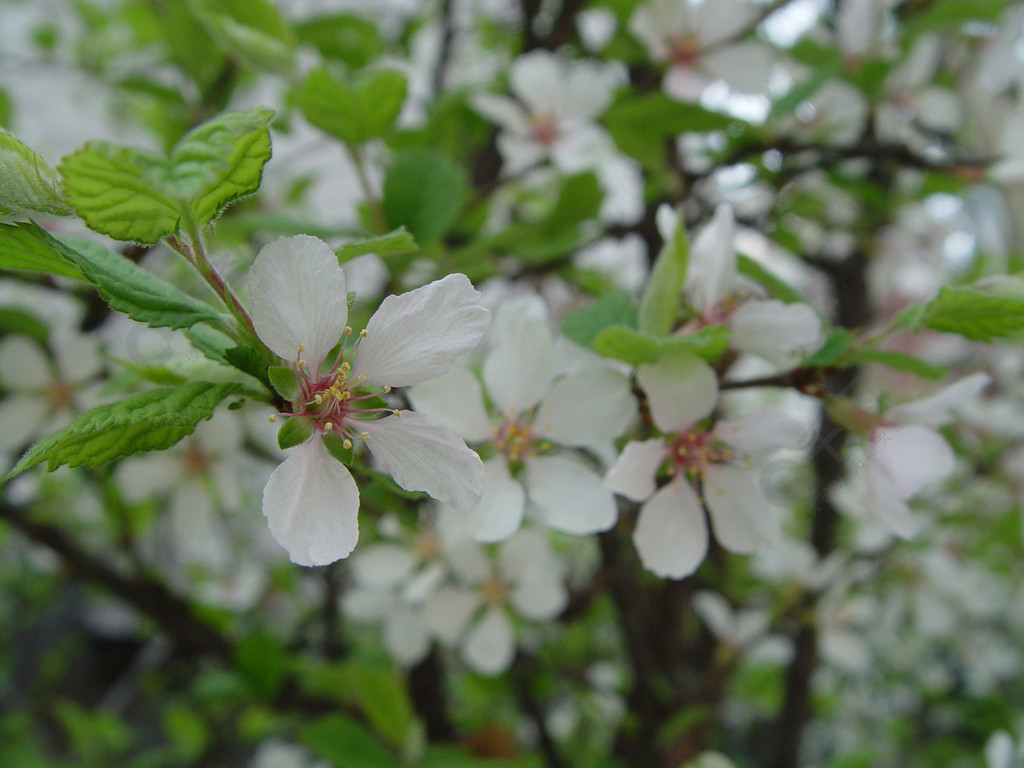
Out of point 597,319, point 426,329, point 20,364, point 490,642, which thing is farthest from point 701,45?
point 20,364

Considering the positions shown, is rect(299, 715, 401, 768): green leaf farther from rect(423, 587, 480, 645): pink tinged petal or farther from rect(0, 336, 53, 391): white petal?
rect(0, 336, 53, 391): white petal

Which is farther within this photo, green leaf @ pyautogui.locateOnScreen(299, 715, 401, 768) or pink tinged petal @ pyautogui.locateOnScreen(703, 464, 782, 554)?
green leaf @ pyautogui.locateOnScreen(299, 715, 401, 768)

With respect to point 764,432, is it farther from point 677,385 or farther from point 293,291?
point 293,291

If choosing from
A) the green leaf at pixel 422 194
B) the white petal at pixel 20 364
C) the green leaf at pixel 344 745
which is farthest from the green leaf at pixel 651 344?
the white petal at pixel 20 364

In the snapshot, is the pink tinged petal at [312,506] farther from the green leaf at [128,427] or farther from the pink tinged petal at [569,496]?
the pink tinged petal at [569,496]

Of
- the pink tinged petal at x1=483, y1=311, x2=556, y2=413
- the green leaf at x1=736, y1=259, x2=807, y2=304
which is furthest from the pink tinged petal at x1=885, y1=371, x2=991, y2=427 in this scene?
the pink tinged petal at x1=483, y1=311, x2=556, y2=413

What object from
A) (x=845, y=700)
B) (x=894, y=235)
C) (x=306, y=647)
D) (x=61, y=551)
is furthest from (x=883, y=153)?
(x=845, y=700)

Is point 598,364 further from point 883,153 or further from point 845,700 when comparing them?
point 845,700
